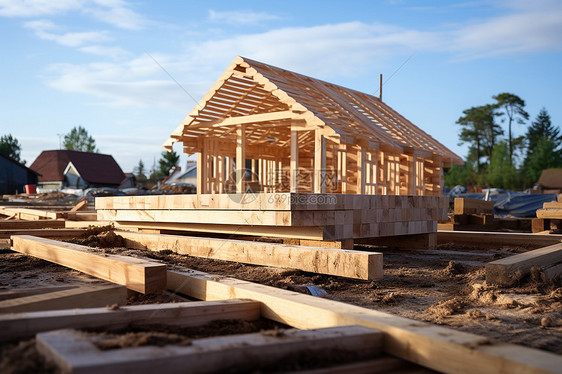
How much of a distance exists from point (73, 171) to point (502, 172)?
47.6 m

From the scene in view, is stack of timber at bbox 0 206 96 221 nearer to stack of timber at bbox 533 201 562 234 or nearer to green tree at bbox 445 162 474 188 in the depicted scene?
stack of timber at bbox 533 201 562 234

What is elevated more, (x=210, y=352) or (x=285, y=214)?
(x=285, y=214)

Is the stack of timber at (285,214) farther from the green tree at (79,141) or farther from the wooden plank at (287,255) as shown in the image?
the green tree at (79,141)

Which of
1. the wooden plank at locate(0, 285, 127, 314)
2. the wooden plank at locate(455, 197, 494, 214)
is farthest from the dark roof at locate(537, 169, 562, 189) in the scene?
the wooden plank at locate(0, 285, 127, 314)

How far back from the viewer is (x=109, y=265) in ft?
13.2

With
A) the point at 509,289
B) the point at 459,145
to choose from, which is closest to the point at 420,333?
the point at 509,289

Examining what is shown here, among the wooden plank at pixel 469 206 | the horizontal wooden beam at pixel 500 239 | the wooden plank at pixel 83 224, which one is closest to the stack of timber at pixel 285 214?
the wooden plank at pixel 83 224

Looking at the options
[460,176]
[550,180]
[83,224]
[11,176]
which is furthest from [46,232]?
[460,176]

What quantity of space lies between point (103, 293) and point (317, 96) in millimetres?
7499

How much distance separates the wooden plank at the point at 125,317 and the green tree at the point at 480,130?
2542 inches

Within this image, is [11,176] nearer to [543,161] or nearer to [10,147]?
[10,147]

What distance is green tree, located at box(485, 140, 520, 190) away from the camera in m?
51.5

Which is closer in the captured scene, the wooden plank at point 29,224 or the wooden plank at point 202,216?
the wooden plank at point 202,216

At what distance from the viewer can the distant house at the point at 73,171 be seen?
170 ft
